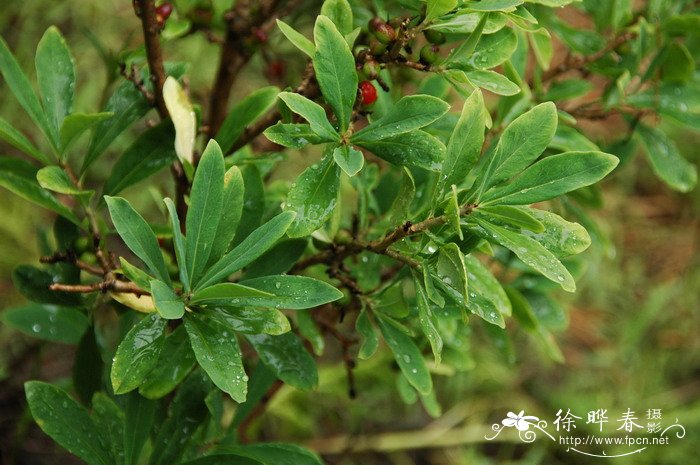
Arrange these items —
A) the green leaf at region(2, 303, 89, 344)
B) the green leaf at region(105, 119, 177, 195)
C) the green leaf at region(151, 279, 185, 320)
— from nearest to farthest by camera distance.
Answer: the green leaf at region(151, 279, 185, 320) < the green leaf at region(105, 119, 177, 195) < the green leaf at region(2, 303, 89, 344)

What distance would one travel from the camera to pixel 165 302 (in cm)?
55

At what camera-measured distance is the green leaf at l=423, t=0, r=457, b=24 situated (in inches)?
23.6

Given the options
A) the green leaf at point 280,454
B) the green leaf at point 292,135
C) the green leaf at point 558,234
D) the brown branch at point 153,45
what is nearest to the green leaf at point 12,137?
the brown branch at point 153,45

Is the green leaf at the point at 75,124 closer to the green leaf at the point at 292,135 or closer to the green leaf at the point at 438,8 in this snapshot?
the green leaf at the point at 292,135

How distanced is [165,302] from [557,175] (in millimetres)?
333

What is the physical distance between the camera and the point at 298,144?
621 millimetres

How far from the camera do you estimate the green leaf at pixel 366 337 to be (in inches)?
27.2

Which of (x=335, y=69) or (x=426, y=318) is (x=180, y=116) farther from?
(x=426, y=318)

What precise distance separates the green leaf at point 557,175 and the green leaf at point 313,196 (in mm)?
140

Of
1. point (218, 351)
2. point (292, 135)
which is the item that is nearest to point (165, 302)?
point (218, 351)

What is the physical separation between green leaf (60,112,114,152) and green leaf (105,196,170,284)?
0.11 metres

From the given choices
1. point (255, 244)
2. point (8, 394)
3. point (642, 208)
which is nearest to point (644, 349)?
point (642, 208)

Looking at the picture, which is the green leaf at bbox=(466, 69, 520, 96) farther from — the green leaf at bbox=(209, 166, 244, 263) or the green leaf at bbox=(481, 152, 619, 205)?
the green leaf at bbox=(209, 166, 244, 263)

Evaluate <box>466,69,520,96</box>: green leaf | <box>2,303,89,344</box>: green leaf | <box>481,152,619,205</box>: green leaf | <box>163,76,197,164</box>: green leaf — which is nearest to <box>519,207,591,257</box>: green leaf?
<box>481,152,619,205</box>: green leaf
